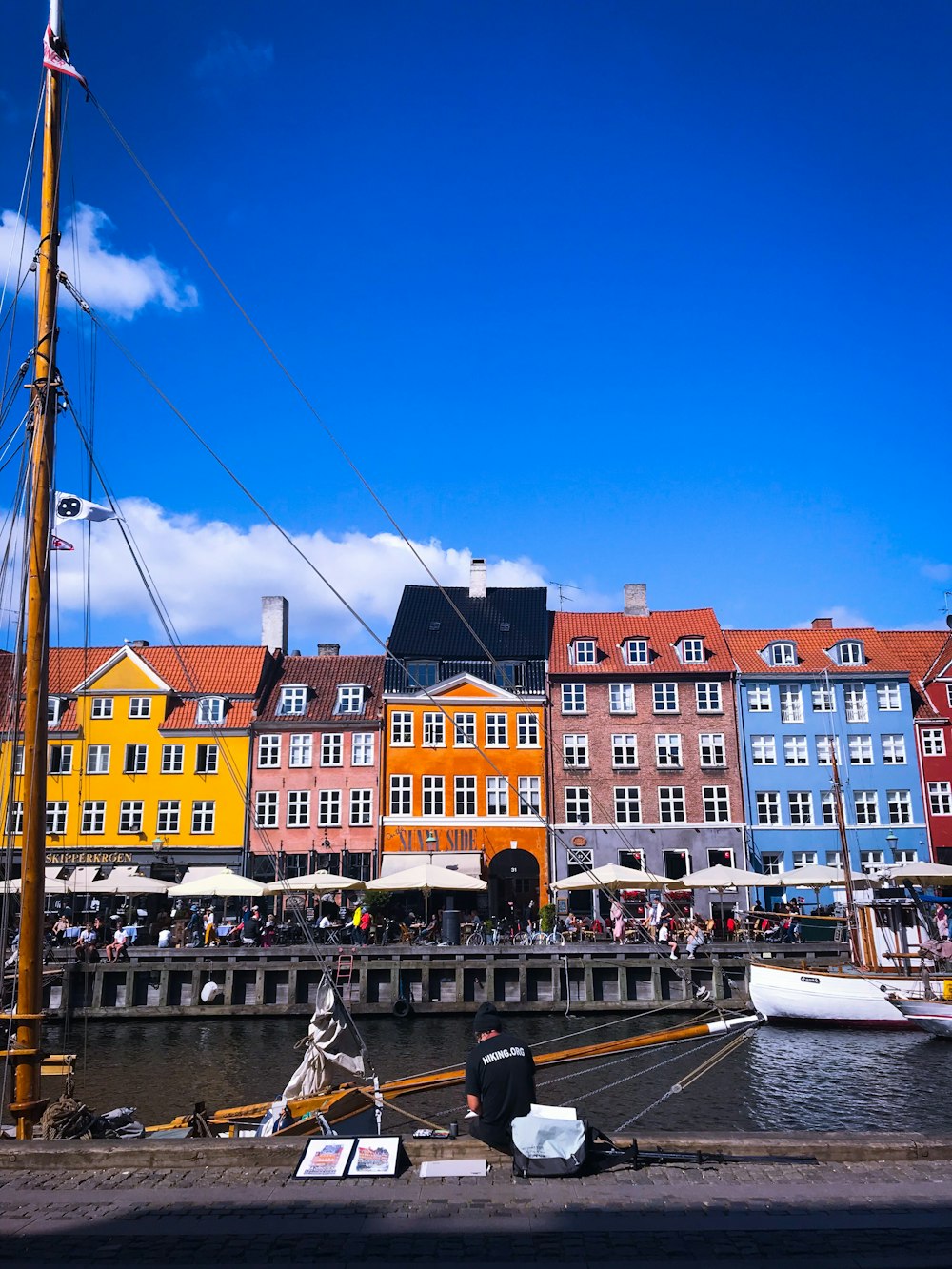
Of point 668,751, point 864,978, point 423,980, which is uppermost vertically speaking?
point 668,751

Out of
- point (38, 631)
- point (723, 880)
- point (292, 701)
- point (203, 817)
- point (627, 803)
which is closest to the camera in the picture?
point (38, 631)

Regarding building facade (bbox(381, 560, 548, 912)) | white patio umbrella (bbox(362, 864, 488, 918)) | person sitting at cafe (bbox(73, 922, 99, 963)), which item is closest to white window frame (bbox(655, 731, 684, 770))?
building facade (bbox(381, 560, 548, 912))

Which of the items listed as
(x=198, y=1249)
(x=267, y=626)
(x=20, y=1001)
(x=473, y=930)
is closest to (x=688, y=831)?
(x=473, y=930)

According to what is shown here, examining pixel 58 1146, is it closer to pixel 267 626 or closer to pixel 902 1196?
pixel 902 1196

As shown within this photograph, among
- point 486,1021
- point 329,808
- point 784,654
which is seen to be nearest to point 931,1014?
point 486,1021

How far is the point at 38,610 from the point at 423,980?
2391cm

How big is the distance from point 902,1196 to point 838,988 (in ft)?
72.5

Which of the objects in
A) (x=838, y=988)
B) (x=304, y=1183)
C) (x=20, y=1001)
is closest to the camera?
(x=304, y=1183)

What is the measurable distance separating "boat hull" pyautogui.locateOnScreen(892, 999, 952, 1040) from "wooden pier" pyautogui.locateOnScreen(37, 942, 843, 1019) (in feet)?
17.8

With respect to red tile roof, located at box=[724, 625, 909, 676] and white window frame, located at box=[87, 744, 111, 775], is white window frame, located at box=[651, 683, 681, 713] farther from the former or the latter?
white window frame, located at box=[87, 744, 111, 775]

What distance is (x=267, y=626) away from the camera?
184 feet

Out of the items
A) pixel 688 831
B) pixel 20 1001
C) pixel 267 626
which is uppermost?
pixel 267 626

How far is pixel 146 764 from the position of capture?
50.4 m

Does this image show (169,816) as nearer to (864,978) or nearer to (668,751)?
(668,751)
